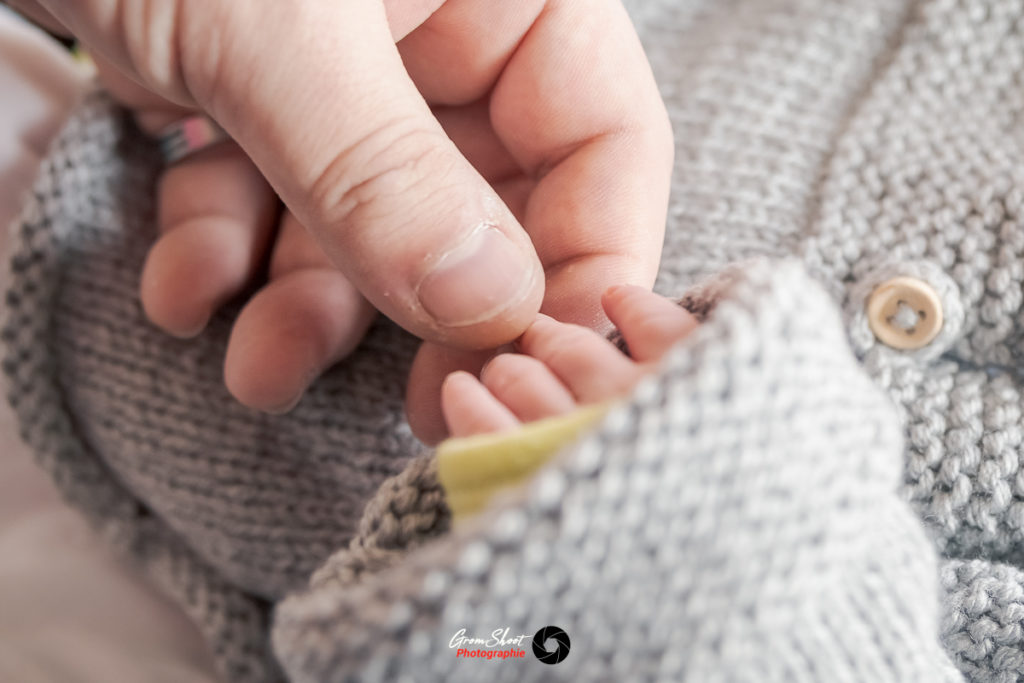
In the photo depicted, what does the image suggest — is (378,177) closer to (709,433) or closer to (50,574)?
(709,433)

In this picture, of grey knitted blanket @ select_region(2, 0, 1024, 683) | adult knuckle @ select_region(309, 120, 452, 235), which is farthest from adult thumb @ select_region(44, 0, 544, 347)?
grey knitted blanket @ select_region(2, 0, 1024, 683)

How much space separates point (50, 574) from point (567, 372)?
0.69 meters

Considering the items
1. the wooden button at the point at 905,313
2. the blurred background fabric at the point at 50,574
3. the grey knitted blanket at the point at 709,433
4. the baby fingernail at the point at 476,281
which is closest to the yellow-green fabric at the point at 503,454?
the grey knitted blanket at the point at 709,433

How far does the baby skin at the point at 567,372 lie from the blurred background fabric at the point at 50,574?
54cm

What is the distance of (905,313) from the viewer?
64 cm

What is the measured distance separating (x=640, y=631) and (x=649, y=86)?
47cm

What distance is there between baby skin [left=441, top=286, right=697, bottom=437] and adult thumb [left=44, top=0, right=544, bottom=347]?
0.06 m

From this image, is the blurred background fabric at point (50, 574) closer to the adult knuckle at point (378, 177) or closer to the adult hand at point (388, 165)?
the adult hand at point (388, 165)

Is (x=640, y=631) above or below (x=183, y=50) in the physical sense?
below

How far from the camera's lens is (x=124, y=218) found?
33.7 inches

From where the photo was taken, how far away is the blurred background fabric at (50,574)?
0.81 meters

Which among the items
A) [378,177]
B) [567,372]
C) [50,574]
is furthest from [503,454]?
[50,574]

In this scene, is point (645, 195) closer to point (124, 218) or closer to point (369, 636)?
point (369, 636)

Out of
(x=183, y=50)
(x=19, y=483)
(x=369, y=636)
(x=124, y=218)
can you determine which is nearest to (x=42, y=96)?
(x=124, y=218)
